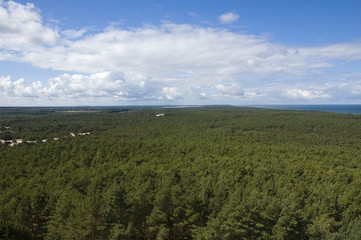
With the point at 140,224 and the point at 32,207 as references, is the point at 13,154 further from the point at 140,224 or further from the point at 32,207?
the point at 140,224

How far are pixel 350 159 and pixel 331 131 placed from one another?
5830 cm

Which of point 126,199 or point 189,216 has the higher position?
point 126,199

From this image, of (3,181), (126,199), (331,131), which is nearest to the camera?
(126,199)

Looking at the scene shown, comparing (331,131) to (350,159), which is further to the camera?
(331,131)

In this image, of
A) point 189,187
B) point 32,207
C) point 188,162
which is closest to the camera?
point 32,207

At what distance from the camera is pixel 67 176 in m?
37.1

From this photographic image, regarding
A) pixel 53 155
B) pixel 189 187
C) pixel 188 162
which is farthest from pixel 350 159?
pixel 53 155

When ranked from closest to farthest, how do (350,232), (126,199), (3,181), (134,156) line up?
(350,232) < (126,199) < (3,181) < (134,156)

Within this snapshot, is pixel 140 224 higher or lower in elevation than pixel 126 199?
lower

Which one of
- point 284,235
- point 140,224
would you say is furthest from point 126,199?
point 284,235

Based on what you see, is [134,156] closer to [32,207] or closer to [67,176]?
[67,176]

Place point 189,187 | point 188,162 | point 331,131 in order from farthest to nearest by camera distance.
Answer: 1. point 331,131
2. point 188,162
3. point 189,187

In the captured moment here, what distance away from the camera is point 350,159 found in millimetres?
54031

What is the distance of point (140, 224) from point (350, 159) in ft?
183
